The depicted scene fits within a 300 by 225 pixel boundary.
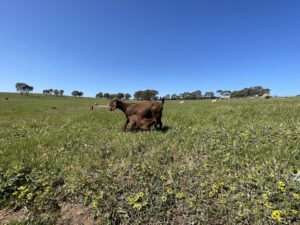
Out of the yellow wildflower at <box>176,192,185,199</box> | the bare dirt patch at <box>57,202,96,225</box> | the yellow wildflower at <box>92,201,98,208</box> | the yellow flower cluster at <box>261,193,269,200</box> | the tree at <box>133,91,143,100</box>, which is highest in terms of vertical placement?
the tree at <box>133,91,143,100</box>

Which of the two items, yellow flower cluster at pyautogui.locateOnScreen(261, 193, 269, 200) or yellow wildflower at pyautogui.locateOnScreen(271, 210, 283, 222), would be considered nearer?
yellow wildflower at pyautogui.locateOnScreen(271, 210, 283, 222)

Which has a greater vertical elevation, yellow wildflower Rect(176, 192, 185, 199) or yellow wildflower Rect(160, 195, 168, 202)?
yellow wildflower Rect(176, 192, 185, 199)

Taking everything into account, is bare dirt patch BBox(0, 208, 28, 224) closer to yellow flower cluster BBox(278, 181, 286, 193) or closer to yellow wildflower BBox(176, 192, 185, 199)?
yellow wildflower BBox(176, 192, 185, 199)

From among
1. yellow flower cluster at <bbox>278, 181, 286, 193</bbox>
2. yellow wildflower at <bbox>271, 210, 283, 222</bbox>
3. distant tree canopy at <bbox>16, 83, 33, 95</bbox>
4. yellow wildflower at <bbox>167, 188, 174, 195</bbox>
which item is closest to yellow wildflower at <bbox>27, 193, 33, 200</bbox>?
yellow wildflower at <bbox>167, 188, 174, 195</bbox>

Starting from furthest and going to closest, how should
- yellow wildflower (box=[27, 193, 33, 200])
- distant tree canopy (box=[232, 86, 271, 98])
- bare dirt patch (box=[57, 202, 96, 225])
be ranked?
distant tree canopy (box=[232, 86, 271, 98]) → yellow wildflower (box=[27, 193, 33, 200]) → bare dirt patch (box=[57, 202, 96, 225])

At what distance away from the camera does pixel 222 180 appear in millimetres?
4250

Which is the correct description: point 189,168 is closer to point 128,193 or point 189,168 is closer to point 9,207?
point 128,193

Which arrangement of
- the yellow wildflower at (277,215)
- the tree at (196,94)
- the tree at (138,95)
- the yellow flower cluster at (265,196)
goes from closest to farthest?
the yellow wildflower at (277,215), the yellow flower cluster at (265,196), the tree at (138,95), the tree at (196,94)

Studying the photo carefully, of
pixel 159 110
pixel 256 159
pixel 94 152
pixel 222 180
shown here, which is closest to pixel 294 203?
pixel 222 180

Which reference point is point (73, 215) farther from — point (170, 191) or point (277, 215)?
point (277, 215)

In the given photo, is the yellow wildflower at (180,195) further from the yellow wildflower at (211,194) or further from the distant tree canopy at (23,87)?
the distant tree canopy at (23,87)

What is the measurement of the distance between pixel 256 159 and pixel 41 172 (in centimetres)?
578

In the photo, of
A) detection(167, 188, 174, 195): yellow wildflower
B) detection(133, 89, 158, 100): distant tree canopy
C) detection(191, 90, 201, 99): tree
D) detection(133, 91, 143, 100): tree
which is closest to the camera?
detection(167, 188, 174, 195): yellow wildflower

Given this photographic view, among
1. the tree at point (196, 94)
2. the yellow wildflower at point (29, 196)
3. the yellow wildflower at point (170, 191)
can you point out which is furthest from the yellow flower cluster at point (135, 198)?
the tree at point (196, 94)
